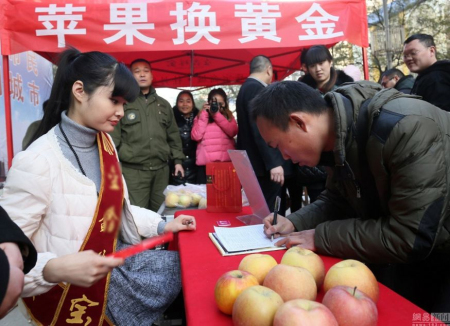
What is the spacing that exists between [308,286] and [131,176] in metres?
2.71

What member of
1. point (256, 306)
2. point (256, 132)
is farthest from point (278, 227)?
point (256, 132)

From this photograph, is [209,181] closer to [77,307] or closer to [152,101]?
[77,307]

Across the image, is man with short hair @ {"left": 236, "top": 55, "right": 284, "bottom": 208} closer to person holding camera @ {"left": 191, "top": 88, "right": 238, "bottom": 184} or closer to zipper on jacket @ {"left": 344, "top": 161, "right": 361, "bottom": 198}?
person holding camera @ {"left": 191, "top": 88, "right": 238, "bottom": 184}

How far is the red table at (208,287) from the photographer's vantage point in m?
0.81

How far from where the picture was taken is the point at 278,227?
4.66 feet

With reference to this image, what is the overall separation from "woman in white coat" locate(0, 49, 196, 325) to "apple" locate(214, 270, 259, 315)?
1.58ft

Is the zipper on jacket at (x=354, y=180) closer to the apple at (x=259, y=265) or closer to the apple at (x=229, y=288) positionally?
the apple at (x=259, y=265)

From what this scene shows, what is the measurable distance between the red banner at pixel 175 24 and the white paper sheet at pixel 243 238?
232 cm

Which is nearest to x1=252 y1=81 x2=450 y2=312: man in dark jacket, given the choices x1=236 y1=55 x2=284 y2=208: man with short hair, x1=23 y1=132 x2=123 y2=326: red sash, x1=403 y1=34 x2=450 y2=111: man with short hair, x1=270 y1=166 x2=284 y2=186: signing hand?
x1=23 y1=132 x2=123 y2=326: red sash

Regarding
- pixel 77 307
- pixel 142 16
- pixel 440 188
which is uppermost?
pixel 142 16

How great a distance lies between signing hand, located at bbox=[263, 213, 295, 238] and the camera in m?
1.40

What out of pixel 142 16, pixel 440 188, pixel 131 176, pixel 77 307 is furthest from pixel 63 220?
pixel 142 16

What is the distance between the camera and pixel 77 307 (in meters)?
1.32

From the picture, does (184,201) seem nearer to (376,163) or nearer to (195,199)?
(195,199)
